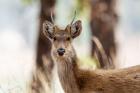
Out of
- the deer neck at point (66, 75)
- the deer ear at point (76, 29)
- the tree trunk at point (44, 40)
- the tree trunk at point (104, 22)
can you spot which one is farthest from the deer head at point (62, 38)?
the tree trunk at point (44, 40)

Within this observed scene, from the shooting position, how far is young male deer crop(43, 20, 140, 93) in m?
12.6

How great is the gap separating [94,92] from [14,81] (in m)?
2.46

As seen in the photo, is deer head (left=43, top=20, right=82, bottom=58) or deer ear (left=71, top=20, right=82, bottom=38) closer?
deer head (left=43, top=20, right=82, bottom=58)

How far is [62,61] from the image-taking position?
12805mm

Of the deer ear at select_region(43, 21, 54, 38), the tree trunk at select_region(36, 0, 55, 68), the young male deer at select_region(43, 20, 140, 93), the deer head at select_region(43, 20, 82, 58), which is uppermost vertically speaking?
the tree trunk at select_region(36, 0, 55, 68)

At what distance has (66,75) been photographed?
1291 cm

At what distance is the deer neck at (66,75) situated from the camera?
42.1 feet

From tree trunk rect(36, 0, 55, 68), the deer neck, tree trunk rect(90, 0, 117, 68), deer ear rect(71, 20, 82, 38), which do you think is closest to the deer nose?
the deer neck

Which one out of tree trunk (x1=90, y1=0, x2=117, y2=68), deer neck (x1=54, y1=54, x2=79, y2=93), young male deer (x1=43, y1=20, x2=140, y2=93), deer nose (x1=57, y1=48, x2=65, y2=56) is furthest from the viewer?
tree trunk (x1=90, y1=0, x2=117, y2=68)

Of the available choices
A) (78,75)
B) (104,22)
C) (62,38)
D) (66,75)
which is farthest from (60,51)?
(104,22)

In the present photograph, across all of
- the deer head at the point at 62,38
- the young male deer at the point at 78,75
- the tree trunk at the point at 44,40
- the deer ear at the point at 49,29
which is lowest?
the young male deer at the point at 78,75

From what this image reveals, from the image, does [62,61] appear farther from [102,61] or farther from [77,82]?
[102,61]

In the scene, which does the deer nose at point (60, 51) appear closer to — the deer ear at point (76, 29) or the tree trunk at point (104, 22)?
the deer ear at point (76, 29)

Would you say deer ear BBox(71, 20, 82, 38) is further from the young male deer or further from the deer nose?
the deer nose
